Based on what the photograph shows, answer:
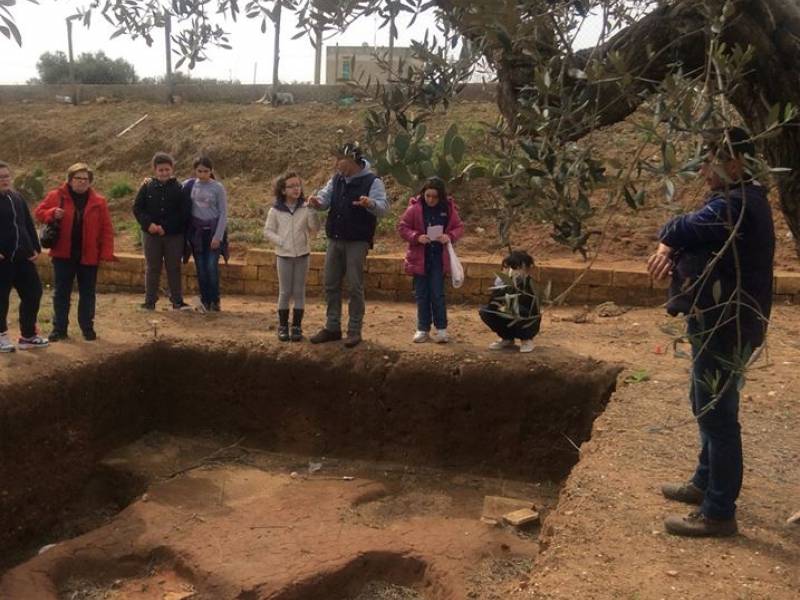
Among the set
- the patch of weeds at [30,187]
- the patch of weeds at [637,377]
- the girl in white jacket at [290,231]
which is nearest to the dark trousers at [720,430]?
the patch of weeds at [637,377]

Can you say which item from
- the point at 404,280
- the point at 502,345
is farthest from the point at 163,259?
the point at 502,345

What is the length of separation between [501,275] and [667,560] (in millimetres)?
1650

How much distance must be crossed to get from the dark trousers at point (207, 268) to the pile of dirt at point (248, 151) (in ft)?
7.13

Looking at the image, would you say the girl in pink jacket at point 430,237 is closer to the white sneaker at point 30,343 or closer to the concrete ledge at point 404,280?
the concrete ledge at point 404,280

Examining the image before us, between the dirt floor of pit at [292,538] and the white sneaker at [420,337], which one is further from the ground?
the white sneaker at [420,337]

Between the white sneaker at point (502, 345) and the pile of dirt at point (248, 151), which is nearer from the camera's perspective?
the white sneaker at point (502, 345)

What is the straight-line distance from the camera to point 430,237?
6.95 metres

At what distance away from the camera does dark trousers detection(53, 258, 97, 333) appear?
6957 millimetres

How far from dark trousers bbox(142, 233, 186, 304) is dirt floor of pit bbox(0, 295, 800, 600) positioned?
10.1 inches

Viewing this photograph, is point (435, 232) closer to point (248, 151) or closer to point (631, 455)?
point (631, 455)

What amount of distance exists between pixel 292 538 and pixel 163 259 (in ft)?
12.5

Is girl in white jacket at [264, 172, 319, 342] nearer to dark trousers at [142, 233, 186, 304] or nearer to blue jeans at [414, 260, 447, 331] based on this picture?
blue jeans at [414, 260, 447, 331]

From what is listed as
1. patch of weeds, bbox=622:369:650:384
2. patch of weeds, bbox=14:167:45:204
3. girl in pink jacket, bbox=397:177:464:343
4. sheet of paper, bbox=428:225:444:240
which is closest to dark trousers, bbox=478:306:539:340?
girl in pink jacket, bbox=397:177:464:343

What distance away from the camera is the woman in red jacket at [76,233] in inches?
270
